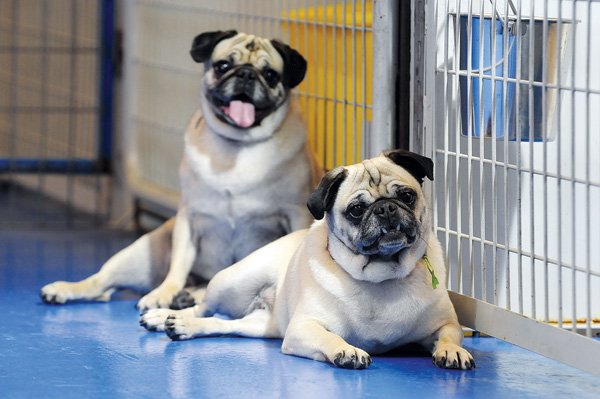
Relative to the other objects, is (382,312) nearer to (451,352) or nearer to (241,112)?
(451,352)

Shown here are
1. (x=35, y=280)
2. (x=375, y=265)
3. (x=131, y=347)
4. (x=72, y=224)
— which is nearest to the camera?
(x=375, y=265)

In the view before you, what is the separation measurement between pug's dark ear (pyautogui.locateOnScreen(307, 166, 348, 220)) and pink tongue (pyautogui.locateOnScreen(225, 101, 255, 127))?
0.82 metres

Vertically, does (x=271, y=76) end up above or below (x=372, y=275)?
above

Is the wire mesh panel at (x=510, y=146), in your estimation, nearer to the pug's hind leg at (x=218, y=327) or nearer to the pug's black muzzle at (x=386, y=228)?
the pug's black muzzle at (x=386, y=228)

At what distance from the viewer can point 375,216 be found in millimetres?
2943

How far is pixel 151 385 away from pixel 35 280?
1505 mm

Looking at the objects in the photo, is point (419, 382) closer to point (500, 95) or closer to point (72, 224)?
point (500, 95)

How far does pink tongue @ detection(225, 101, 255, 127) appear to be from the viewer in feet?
12.5

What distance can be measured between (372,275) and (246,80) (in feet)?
3.15

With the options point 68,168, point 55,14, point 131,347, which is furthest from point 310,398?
point 55,14

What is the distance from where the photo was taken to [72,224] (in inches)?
216

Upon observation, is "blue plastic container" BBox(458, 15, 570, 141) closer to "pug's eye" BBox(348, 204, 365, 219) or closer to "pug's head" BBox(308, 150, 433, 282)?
"pug's head" BBox(308, 150, 433, 282)

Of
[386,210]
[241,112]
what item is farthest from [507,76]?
[241,112]

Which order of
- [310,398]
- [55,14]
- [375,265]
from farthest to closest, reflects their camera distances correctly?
[55,14], [375,265], [310,398]
